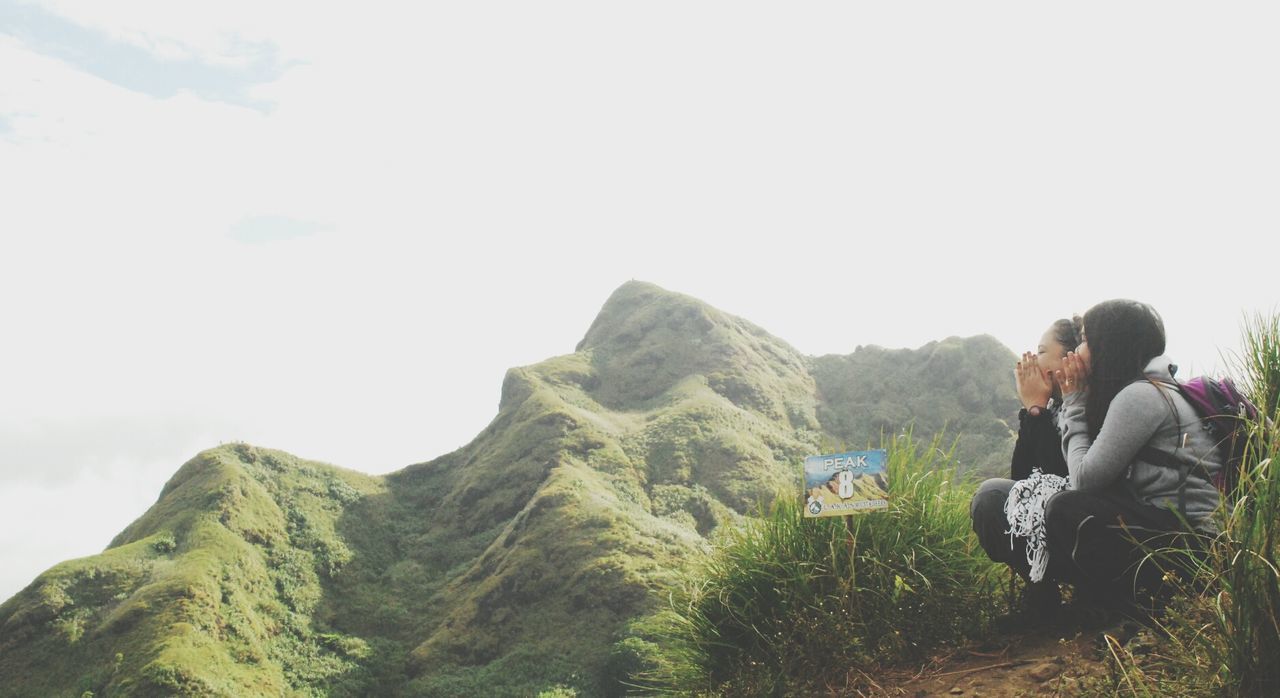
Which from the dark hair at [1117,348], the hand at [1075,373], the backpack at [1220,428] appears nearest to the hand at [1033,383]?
the hand at [1075,373]

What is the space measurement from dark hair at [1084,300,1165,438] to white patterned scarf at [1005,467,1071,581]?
0.44 metres

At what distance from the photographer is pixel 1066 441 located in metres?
4.56

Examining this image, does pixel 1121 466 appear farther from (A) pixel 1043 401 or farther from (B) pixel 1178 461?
(A) pixel 1043 401

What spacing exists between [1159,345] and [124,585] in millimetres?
39361

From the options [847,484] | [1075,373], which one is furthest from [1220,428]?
[847,484]

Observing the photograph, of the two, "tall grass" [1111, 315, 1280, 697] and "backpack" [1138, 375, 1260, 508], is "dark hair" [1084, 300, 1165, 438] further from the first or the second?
"tall grass" [1111, 315, 1280, 697]

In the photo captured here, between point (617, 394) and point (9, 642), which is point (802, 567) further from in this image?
point (617, 394)

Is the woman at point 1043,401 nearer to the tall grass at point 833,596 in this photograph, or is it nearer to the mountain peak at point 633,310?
the tall grass at point 833,596

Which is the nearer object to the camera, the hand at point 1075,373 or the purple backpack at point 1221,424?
the purple backpack at point 1221,424

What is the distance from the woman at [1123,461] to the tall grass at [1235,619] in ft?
0.73

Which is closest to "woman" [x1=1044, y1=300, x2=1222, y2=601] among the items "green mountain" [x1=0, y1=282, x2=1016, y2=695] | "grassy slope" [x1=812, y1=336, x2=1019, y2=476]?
"green mountain" [x1=0, y1=282, x2=1016, y2=695]

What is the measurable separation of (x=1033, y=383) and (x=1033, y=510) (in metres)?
0.76

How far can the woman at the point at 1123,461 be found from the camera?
408 cm

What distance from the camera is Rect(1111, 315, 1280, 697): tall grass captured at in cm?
333
